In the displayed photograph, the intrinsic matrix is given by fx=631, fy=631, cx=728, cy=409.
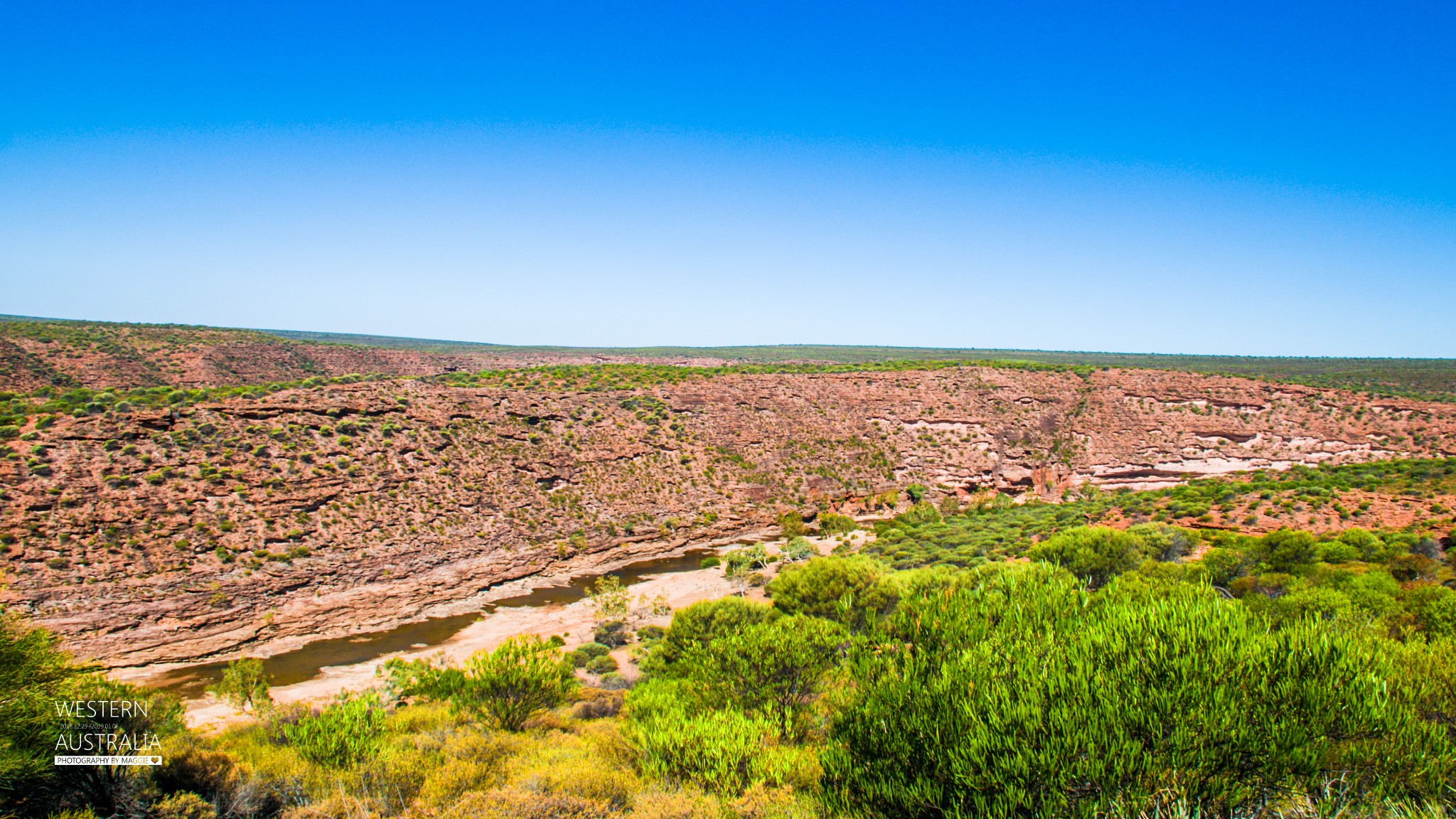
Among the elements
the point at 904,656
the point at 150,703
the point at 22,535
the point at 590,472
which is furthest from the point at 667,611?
the point at 22,535

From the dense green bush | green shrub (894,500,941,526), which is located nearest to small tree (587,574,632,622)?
green shrub (894,500,941,526)

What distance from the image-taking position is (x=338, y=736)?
36.3 ft

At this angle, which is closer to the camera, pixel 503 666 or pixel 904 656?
pixel 904 656

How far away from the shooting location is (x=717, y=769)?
30.0 feet

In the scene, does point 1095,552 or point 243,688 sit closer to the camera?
point 243,688

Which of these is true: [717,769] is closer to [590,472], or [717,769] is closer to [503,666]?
[503,666]

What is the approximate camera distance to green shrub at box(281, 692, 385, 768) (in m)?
10.9

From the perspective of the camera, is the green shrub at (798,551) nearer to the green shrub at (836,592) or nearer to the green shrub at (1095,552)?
the green shrub at (836,592)

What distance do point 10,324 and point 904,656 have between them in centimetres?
8471

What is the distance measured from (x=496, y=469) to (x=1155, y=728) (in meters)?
38.9

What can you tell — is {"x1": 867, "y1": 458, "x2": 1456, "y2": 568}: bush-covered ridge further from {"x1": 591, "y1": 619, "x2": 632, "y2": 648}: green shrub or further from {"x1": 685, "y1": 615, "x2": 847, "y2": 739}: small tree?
{"x1": 685, "y1": 615, "x2": 847, "y2": 739}: small tree

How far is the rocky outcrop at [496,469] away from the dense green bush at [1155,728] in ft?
94.1

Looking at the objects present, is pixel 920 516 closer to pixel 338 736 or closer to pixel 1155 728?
pixel 338 736

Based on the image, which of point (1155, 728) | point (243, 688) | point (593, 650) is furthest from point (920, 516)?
point (1155, 728)
